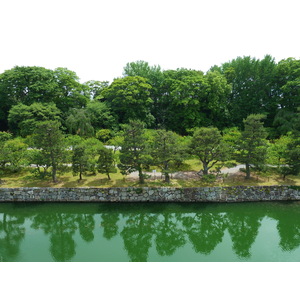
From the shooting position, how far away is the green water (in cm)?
896

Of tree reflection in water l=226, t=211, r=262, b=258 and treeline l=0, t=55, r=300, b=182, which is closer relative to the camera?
tree reflection in water l=226, t=211, r=262, b=258

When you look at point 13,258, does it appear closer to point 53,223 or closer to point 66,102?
point 53,223

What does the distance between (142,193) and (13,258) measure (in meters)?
7.10

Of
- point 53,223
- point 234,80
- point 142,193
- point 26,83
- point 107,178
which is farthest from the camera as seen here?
point 234,80

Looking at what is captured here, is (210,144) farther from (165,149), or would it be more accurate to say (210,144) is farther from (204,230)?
(204,230)

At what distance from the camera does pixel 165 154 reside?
1369 centimetres

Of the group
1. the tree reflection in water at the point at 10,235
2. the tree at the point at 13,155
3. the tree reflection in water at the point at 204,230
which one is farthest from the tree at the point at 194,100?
the tree reflection in water at the point at 10,235

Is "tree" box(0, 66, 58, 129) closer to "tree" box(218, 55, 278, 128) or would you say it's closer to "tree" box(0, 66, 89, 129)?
"tree" box(0, 66, 89, 129)

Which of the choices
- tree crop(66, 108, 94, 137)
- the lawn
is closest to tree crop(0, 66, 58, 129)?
tree crop(66, 108, 94, 137)

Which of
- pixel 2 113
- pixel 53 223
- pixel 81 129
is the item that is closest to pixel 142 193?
pixel 53 223

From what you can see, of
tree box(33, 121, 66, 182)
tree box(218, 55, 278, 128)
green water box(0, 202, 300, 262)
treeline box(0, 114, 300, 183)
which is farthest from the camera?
tree box(218, 55, 278, 128)

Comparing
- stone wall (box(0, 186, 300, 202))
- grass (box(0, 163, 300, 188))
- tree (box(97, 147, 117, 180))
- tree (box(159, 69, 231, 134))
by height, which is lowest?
stone wall (box(0, 186, 300, 202))

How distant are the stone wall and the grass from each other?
512 mm

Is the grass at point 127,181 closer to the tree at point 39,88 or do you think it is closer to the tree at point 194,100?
the tree at point 194,100
